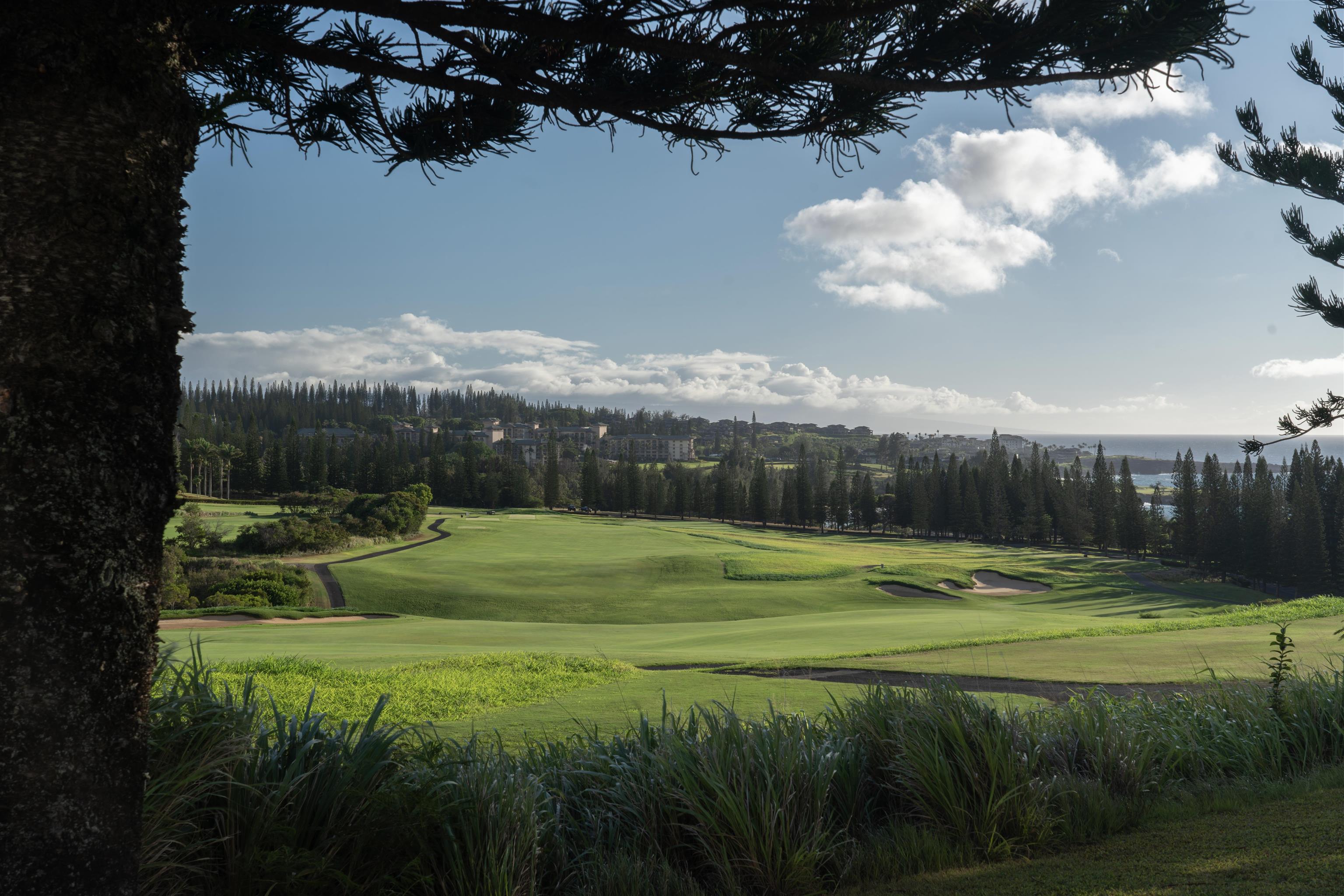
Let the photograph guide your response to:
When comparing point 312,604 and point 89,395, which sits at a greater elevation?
point 89,395

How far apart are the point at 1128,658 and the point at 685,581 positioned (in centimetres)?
2508

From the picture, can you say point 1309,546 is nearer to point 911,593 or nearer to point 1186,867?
point 911,593

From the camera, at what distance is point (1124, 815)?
14.0 ft

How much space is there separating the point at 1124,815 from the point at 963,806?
3.27 ft

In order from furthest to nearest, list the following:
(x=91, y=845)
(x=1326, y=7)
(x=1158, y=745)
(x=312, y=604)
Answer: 1. (x=312, y=604)
2. (x=1326, y=7)
3. (x=1158, y=745)
4. (x=91, y=845)

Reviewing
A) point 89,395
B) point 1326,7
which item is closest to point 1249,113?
point 1326,7

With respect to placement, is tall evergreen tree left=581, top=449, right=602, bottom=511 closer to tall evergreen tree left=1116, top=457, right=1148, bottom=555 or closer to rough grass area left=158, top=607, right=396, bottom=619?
tall evergreen tree left=1116, top=457, right=1148, bottom=555

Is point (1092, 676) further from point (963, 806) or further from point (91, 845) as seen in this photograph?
point (91, 845)

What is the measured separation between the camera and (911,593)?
35.9 meters

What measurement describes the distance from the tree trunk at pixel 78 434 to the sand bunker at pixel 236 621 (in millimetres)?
21147

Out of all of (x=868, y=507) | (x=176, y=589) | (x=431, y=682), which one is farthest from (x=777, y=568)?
(x=868, y=507)

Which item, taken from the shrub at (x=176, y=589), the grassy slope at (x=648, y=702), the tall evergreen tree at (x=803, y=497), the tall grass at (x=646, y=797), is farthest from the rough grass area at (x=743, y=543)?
the tall grass at (x=646, y=797)

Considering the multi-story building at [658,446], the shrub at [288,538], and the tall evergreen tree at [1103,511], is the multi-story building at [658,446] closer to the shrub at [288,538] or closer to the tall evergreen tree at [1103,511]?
the tall evergreen tree at [1103,511]

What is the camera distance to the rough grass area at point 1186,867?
3.34m
